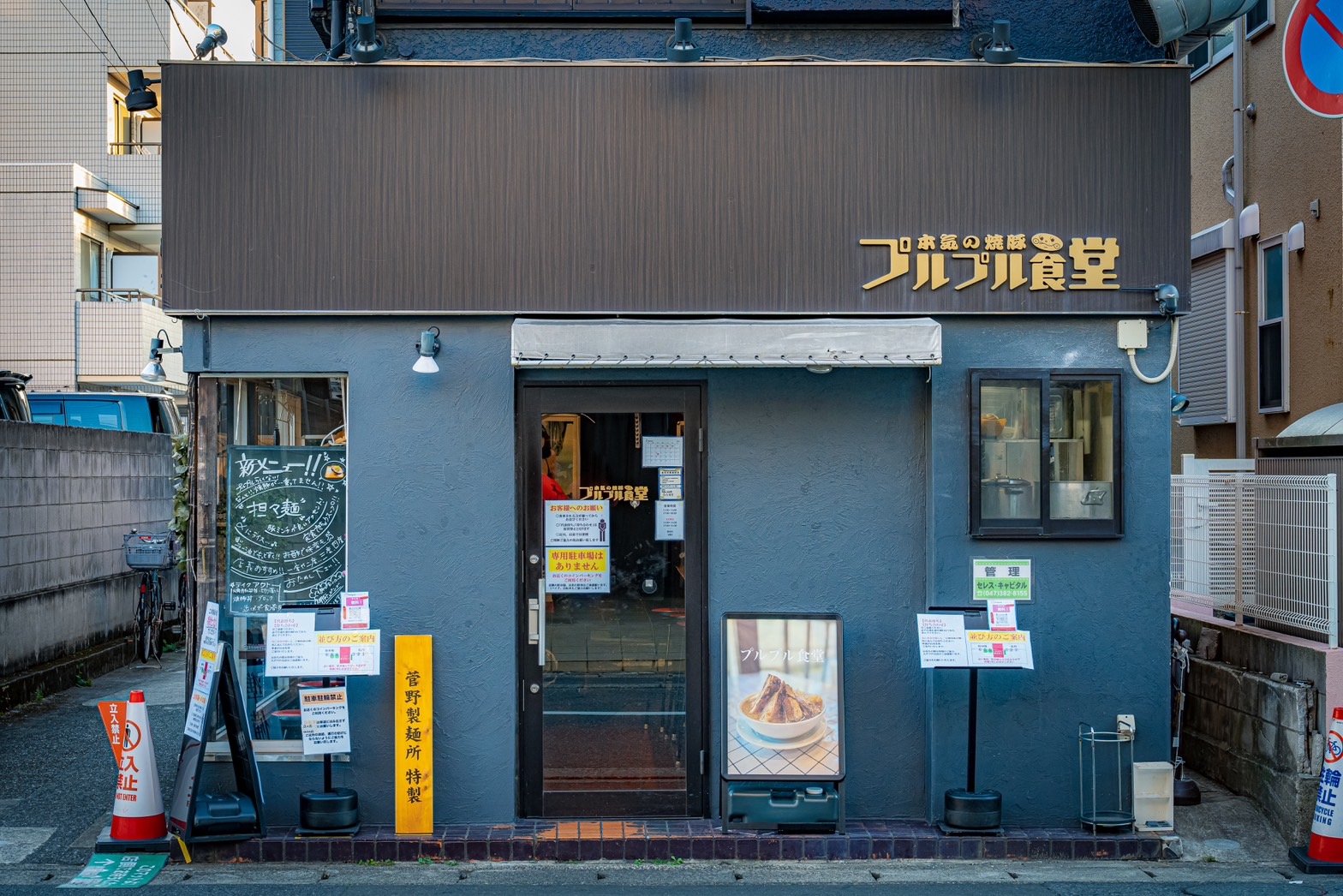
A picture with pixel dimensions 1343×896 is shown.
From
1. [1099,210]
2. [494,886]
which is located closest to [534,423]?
[494,886]

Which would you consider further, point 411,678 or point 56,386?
point 56,386

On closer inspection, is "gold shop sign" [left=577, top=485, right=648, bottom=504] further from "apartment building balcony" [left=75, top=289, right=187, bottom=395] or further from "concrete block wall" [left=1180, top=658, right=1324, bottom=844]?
"apartment building balcony" [left=75, top=289, right=187, bottom=395]

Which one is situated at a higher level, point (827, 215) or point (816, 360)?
point (827, 215)

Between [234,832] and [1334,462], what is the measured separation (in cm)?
725

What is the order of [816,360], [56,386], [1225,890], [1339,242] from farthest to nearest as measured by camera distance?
[56,386] → [1339,242] → [816,360] → [1225,890]

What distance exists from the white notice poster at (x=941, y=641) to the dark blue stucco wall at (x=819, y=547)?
0.90 ft

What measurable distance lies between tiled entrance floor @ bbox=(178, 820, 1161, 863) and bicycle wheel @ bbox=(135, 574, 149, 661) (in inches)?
291

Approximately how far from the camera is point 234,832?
699 centimetres

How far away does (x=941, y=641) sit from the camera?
7207 millimetres

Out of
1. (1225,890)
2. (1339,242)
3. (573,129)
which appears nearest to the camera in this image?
(1225,890)

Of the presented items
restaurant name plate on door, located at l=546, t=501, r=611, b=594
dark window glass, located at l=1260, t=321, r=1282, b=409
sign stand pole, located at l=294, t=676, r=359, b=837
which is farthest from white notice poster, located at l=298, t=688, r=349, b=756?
dark window glass, located at l=1260, t=321, r=1282, b=409

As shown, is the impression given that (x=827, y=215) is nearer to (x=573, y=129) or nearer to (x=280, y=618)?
(x=573, y=129)

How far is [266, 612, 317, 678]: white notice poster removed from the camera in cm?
717

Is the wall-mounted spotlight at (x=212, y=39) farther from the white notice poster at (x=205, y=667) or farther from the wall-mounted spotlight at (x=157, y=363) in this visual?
the white notice poster at (x=205, y=667)
